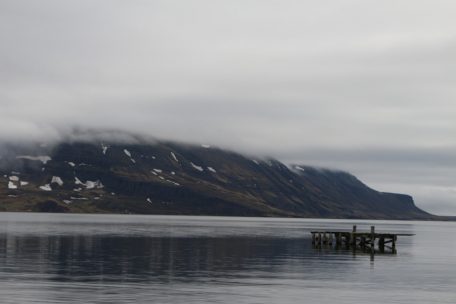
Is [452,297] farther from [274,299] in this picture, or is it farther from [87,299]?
[87,299]

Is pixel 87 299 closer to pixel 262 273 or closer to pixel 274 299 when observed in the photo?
pixel 274 299

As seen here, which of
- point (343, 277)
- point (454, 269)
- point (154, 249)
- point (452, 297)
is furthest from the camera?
point (154, 249)

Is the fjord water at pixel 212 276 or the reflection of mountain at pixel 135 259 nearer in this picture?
the fjord water at pixel 212 276

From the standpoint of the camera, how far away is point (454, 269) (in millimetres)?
81312

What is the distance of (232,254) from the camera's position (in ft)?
312

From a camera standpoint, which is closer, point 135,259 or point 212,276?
point 212,276

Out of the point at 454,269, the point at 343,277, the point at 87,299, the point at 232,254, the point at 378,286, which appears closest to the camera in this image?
the point at 87,299

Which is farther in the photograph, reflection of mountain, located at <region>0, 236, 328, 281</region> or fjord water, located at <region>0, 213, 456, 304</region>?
reflection of mountain, located at <region>0, 236, 328, 281</region>

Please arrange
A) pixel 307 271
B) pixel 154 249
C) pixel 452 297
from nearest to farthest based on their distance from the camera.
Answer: pixel 452 297 → pixel 307 271 → pixel 154 249

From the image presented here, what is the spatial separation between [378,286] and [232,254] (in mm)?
35855

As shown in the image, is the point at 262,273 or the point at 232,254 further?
the point at 232,254

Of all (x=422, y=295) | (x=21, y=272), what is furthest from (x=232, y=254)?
(x=422, y=295)

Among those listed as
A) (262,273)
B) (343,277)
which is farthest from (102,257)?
(343,277)

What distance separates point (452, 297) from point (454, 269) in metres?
27.9
